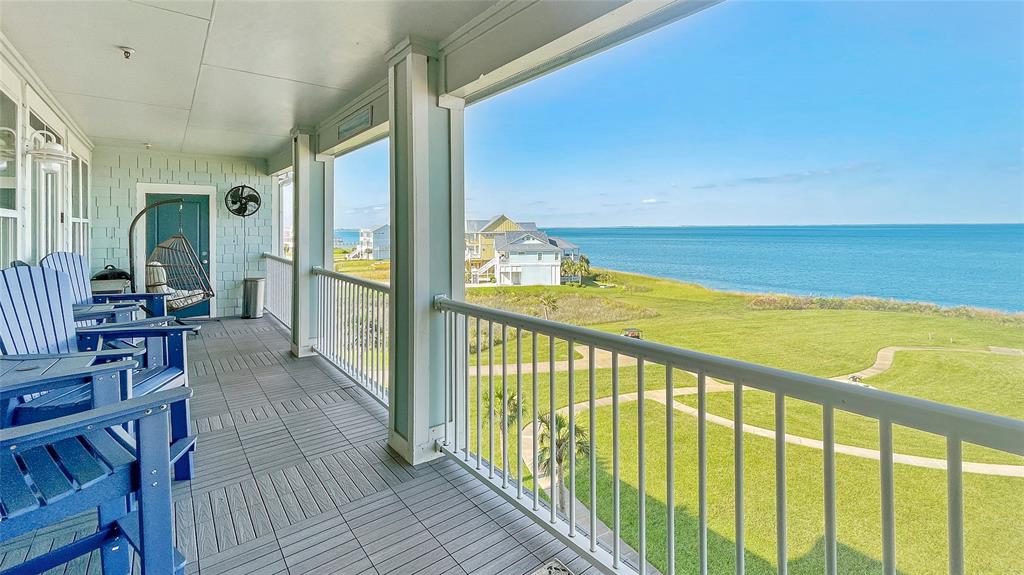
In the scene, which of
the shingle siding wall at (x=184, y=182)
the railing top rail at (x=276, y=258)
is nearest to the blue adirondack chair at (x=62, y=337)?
the railing top rail at (x=276, y=258)

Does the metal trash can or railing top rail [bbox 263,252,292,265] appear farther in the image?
the metal trash can

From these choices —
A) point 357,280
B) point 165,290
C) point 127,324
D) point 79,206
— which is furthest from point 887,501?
point 79,206

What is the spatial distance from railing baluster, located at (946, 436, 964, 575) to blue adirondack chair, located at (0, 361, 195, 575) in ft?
6.68

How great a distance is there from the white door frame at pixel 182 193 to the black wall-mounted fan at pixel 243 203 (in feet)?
0.72

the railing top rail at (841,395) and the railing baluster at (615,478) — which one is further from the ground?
the railing top rail at (841,395)

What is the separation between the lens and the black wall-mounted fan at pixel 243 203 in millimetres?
7094

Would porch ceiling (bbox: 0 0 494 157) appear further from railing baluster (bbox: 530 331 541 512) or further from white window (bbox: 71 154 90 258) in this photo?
railing baluster (bbox: 530 331 541 512)

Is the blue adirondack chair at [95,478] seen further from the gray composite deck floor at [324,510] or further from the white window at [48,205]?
the white window at [48,205]

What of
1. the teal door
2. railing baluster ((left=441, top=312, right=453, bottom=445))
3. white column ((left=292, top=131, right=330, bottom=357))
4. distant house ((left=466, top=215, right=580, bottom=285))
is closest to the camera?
distant house ((left=466, top=215, right=580, bottom=285))

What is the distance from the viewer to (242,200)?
281 inches

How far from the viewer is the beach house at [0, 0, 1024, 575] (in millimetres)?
1385

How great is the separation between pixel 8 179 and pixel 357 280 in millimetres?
2281

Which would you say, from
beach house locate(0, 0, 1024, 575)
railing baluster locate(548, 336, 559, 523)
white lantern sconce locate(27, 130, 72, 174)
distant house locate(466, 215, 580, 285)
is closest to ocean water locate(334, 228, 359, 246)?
beach house locate(0, 0, 1024, 575)

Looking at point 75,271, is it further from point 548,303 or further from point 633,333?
point 633,333
